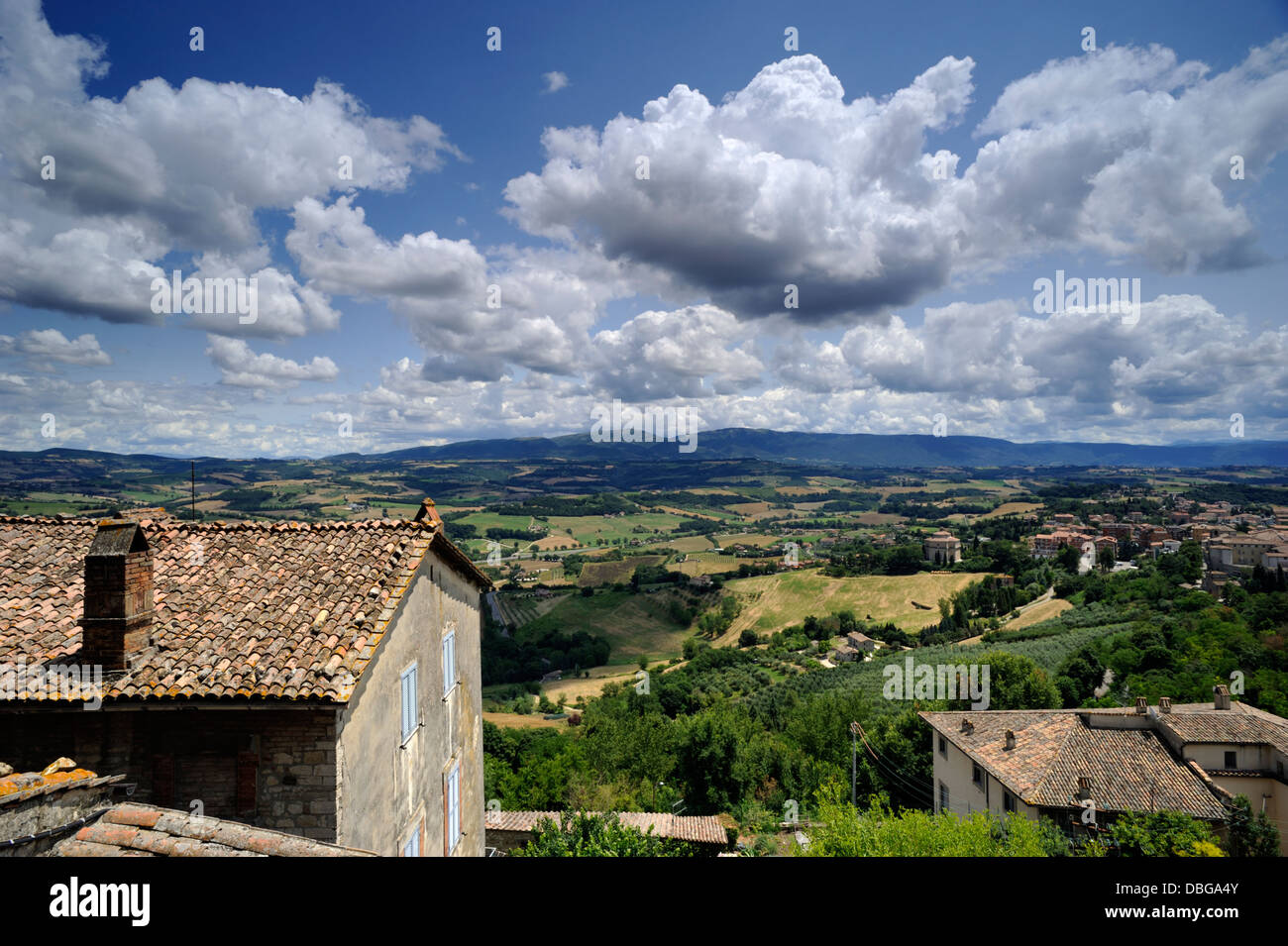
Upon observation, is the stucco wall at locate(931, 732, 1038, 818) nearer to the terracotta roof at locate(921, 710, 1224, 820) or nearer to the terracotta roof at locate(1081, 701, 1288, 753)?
the terracotta roof at locate(921, 710, 1224, 820)

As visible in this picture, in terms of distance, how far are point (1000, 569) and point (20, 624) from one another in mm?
131923

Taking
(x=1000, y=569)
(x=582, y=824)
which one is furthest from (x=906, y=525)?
(x=582, y=824)

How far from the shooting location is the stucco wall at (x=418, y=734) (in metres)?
9.35

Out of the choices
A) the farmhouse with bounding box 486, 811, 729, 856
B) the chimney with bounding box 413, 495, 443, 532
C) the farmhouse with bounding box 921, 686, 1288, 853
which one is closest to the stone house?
the chimney with bounding box 413, 495, 443, 532

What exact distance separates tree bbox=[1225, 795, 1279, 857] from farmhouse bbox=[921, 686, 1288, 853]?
1.23 feet

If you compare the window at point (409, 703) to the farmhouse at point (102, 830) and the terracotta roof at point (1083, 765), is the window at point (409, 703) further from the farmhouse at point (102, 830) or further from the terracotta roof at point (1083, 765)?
the terracotta roof at point (1083, 765)

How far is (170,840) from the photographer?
5.15 meters

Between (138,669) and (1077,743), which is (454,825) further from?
A: (1077,743)

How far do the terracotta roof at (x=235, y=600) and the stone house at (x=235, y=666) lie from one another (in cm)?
3

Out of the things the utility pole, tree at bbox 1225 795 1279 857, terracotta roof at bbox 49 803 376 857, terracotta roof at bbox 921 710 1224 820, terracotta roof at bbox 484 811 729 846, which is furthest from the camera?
the utility pole

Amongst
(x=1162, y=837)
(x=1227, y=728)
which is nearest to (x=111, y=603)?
(x=1162, y=837)

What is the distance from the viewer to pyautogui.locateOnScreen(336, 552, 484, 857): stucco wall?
9.35 metres

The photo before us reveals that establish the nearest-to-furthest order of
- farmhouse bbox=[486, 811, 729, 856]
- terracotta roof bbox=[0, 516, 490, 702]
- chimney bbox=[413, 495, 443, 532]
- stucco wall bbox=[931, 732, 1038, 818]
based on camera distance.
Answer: terracotta roof bbox=[0, 516, 490, 702], chimney bbox=[413, 495, 443, 532], stucco wall bbox=[931, 732, 1038, 818], farmhouse bbox=[486, 811, 729, 856]

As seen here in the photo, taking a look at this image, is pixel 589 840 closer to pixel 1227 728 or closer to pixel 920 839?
pixel 920 839
